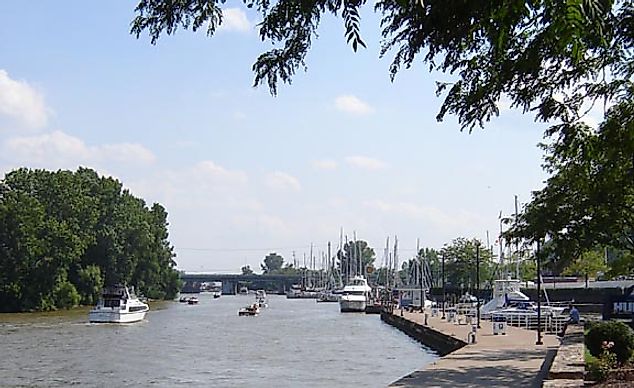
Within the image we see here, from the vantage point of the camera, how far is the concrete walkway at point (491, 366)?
78.2 ft

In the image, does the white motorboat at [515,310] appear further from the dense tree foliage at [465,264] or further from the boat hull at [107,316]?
the dense tree foliage at [465,264]

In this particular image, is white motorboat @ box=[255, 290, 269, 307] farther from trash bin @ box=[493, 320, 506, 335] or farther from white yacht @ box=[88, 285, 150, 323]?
trash bin @ box=[493, 320, 506, 335]

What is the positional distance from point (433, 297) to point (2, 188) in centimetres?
5847

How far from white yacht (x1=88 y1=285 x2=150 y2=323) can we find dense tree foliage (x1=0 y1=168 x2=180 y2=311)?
15.7m

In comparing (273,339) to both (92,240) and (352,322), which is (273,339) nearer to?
(352,322)

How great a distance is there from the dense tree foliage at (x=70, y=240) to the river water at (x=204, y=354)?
16694mm

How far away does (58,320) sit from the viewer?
260 feet

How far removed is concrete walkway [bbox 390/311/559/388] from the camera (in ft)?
78.2

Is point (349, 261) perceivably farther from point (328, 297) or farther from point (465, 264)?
point (465, 264)

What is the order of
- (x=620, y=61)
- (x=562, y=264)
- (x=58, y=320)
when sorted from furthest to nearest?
(x=58, y=320) < (x=562, y=264) < (x=620, y=61)

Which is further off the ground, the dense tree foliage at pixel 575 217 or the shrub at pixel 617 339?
the dense tree foliage at pixel 575 217

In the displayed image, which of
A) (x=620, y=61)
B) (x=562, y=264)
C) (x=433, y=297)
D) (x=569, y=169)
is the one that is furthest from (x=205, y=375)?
(x=433, y=297)

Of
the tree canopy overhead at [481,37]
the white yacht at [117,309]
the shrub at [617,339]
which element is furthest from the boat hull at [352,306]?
the tree canopy overhead at [481,37]

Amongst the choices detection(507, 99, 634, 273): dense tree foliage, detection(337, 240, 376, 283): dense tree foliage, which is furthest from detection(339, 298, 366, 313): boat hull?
detection(507, 99, 634, 273): dense tree foliage
